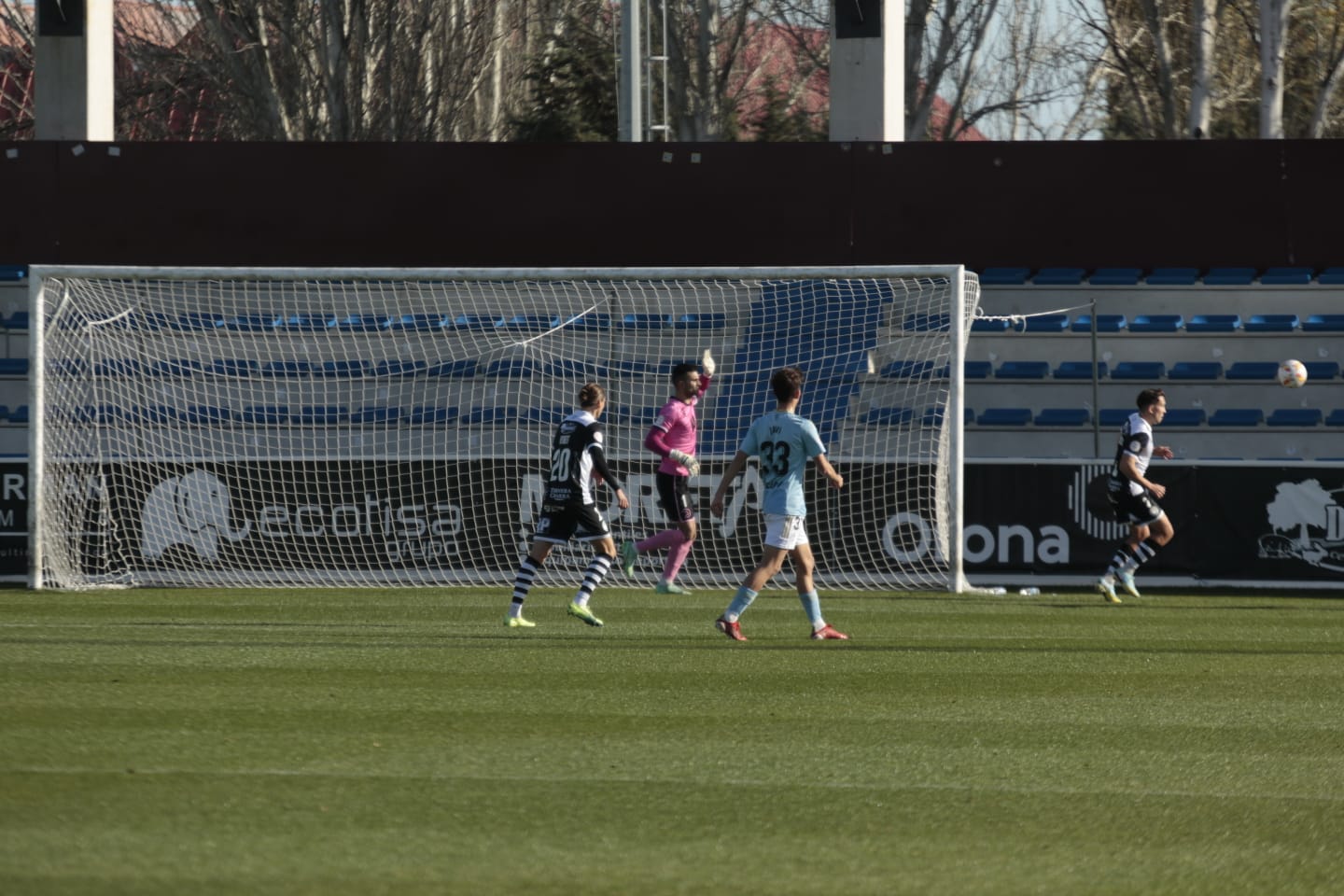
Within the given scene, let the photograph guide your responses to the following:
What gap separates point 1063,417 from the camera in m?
20.8

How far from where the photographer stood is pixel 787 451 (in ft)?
35.5

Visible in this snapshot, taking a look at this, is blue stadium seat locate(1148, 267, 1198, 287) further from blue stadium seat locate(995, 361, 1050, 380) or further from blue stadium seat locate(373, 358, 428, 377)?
blue stadium seat locate(373, 358, 428, 377)

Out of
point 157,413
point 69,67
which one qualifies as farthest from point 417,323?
point 69,67

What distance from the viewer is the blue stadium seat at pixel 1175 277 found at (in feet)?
71.0

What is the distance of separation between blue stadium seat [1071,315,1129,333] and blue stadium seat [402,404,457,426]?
27.9 feet

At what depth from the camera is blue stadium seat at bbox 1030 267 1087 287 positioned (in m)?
21.7

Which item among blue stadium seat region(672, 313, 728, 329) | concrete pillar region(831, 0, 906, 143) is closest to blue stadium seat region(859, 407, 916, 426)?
blue stadium seat region(672, 313, 728, 329)

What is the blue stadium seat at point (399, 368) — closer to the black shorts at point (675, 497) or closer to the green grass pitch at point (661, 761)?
the black shorts at point (675, 497)

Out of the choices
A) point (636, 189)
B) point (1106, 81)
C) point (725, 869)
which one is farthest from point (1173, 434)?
point (1106, 81)

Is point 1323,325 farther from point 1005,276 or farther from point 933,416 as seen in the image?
point 933,416

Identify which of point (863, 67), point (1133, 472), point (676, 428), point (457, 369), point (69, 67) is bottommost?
point (1133, 472)

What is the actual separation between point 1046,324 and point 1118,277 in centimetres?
133

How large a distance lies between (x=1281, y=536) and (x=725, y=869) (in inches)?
499

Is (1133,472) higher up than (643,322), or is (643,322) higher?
(643,322)
